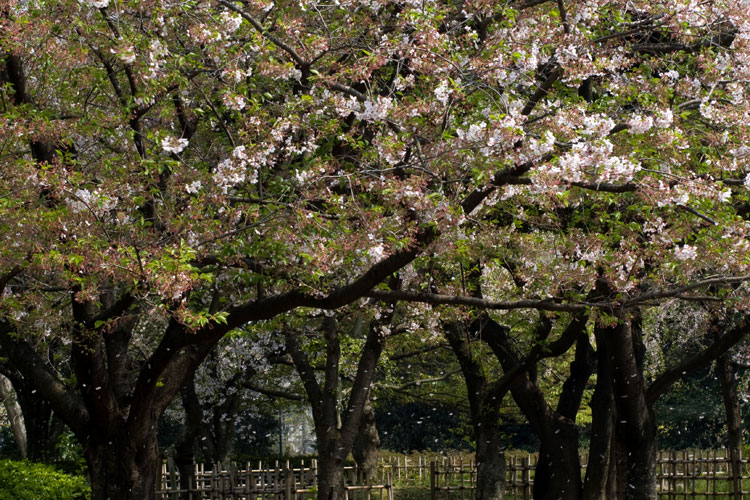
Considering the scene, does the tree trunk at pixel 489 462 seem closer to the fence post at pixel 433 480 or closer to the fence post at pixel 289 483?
the fence post at pixel 433 480

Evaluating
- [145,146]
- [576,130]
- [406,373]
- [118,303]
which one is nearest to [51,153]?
[145,146]

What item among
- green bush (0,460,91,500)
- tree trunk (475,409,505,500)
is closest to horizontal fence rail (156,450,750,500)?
green bush (0,460,91,500)

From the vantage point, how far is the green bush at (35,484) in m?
12.7

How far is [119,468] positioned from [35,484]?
360cm

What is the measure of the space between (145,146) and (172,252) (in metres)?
2.57

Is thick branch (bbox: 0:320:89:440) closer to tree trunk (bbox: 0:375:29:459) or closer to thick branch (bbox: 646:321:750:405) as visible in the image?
thick branch (bbox: 646:321:750:405)

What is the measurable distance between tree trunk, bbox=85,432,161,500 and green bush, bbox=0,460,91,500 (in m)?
2.78

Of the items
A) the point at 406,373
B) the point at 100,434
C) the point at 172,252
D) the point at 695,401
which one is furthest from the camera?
the point at 695,401

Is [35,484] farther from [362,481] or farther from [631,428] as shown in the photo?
[631,428]

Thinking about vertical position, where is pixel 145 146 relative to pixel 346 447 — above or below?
above

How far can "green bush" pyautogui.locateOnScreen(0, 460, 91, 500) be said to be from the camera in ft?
41.7

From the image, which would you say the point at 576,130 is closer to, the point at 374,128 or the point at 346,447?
the point at 374,128

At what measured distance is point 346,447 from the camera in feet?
50.1

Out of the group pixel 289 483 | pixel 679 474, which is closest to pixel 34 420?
pixel 289 483
